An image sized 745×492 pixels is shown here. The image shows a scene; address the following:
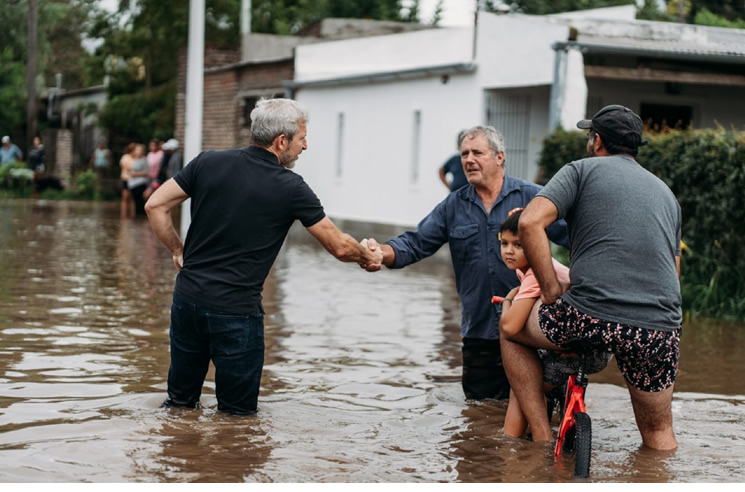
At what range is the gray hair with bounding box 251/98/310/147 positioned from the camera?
6.33 m

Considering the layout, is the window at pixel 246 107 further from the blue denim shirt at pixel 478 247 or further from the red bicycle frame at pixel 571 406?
the red bicycle frame at pixel 571 406

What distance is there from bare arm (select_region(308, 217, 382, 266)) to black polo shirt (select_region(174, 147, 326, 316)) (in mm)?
154

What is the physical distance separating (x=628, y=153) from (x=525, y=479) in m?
1.65

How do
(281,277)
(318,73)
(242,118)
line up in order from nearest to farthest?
(281,277) < (318,73) < (242,118)

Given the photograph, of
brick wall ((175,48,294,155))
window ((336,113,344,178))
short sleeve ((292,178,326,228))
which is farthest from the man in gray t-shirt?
brick wall ((175,48,294,155))

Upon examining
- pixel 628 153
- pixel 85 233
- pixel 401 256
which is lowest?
pixel 85 233

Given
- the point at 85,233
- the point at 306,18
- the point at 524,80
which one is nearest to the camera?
the point at 524,80

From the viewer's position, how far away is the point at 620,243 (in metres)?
5.52

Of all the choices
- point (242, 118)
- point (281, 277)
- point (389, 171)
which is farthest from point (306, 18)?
point (281, 277)

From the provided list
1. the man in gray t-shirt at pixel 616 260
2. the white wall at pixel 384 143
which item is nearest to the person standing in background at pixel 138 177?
the white wall at pixel 384 143

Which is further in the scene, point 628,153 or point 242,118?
point 242,118

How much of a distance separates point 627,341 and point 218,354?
2.15 meters

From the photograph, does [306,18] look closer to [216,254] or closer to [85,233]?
[85,233]

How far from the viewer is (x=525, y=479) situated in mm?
5633
